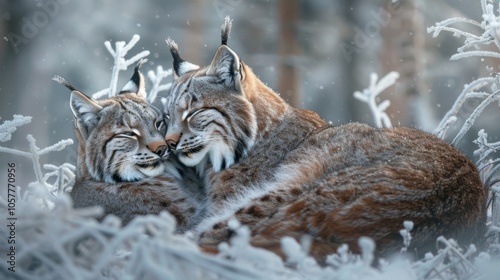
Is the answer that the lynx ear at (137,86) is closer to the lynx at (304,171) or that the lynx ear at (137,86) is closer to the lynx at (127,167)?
the lynx at (304,171)

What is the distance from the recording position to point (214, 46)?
15.8 metres

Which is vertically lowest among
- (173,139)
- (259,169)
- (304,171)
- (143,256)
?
(143,256)

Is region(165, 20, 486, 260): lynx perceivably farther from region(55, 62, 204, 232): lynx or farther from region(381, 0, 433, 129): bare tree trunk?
region(381, 0, 433, 129): bare tree trunk

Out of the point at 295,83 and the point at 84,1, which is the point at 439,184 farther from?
the point at 84,1

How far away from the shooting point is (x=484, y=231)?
390 cm

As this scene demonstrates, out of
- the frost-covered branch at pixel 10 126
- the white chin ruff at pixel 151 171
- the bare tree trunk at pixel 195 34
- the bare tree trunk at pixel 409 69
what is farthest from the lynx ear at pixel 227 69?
the bare tree trunk at pixel 195 34

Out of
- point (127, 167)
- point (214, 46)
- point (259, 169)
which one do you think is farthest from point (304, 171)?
point (214, 46)

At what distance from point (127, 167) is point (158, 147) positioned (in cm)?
23

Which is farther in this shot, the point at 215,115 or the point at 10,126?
the point at 215,115

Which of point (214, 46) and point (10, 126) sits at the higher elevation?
point (214, 46)

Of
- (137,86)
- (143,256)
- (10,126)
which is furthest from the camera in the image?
(137,86)

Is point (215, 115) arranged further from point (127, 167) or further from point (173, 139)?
point (127, 167)

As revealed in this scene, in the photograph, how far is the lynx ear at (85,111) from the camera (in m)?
4.66

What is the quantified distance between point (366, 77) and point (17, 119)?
12295 millimetres
